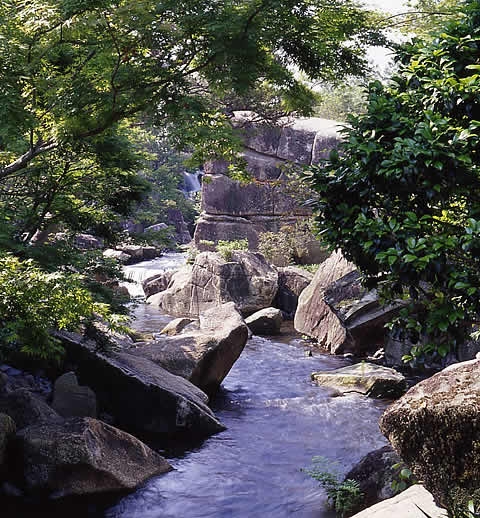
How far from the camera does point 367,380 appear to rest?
1090 cm

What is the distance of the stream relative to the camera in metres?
6.76

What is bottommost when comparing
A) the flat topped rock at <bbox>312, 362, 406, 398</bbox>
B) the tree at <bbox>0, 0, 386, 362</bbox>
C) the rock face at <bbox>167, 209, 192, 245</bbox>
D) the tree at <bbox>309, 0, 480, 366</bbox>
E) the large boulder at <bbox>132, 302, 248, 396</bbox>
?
the rock face at <bbox>167, 209, 192, 245</bbox>

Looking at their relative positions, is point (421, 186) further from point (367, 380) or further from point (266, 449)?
point (367, 380)

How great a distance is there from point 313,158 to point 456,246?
22.0 metres

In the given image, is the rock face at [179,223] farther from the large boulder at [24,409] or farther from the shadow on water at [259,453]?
the large boulder at [24,409]

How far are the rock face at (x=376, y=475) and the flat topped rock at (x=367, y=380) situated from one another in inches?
168

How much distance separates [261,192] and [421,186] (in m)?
22.2

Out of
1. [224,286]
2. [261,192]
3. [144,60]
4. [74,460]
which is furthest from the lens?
[261,192]

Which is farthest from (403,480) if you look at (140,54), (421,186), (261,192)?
(261,192)

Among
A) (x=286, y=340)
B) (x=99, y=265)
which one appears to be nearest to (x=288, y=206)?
(x=286, y=340)

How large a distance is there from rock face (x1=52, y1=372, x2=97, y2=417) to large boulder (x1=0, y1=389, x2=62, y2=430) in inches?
30.7

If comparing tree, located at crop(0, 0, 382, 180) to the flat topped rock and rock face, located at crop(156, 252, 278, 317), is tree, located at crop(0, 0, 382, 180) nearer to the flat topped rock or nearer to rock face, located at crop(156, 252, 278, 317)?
the flat topped rock

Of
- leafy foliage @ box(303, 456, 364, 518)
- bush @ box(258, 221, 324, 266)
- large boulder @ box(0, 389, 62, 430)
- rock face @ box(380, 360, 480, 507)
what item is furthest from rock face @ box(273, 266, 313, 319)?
rock face @ box(380, 360, 480, 507)

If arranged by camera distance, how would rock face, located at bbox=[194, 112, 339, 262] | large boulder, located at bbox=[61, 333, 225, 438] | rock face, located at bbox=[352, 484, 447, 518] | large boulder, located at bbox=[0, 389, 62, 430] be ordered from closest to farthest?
rock face, located at bbox=[352, 484, 447, 518], large boulder, located at bbox=[0, 389, 62, 430], large boulder, located at bbox=[61, 333, 225, 438], rock face, located at bbox=[194, 112, 339, 262]
